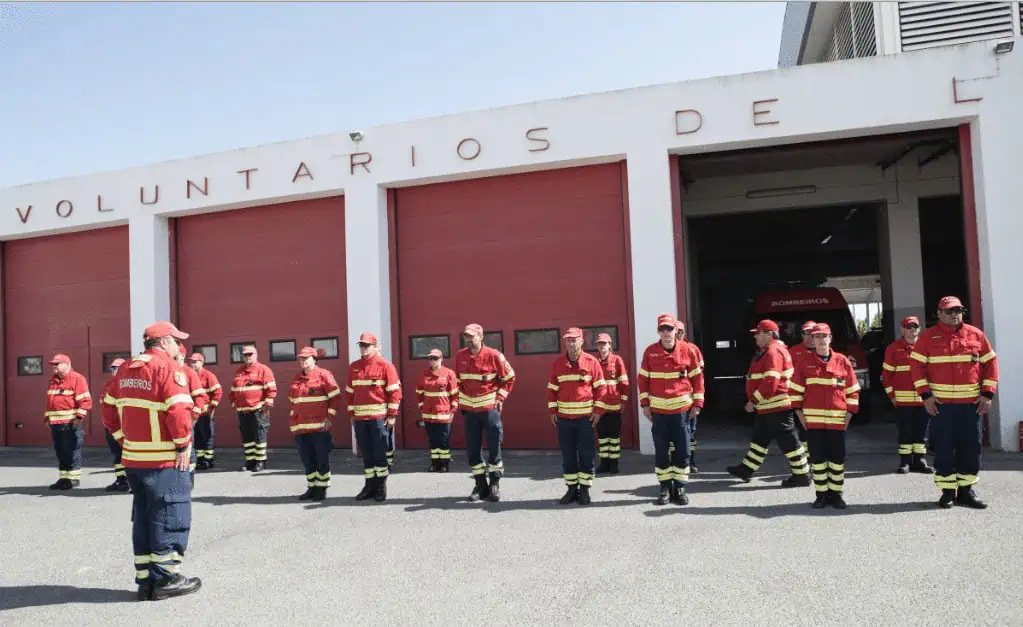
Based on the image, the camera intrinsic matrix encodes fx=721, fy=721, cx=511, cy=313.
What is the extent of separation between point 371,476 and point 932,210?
1652cm

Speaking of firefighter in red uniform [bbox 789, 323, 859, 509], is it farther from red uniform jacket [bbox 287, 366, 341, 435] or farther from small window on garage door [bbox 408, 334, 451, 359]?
small window on garage door [bbox 408, 334, 451, 359]

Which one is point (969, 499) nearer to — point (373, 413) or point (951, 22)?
point (373, 413)

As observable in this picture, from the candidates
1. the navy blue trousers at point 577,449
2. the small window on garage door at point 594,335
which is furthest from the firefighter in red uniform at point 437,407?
the navy blue trousers at point 577,449

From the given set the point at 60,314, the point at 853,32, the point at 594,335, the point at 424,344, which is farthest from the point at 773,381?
the point at 60,314

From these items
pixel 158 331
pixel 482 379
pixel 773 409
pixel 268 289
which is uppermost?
pixel 268 289

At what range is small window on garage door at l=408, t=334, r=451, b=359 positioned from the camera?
1248 centimetres

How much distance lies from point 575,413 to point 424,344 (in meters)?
5.51

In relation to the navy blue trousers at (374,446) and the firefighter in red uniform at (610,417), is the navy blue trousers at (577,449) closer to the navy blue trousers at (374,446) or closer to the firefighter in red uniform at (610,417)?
the firefighter in red uniform at (610,417)

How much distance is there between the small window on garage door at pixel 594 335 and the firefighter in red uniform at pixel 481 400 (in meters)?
3.62

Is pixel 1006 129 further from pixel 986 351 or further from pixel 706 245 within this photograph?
pixel 706 245

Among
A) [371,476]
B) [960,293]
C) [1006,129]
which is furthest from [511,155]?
[960,293]

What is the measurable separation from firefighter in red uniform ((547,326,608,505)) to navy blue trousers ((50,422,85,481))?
6569 millimetres

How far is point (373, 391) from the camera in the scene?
26.8 ft

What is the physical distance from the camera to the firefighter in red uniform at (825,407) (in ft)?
22.6
